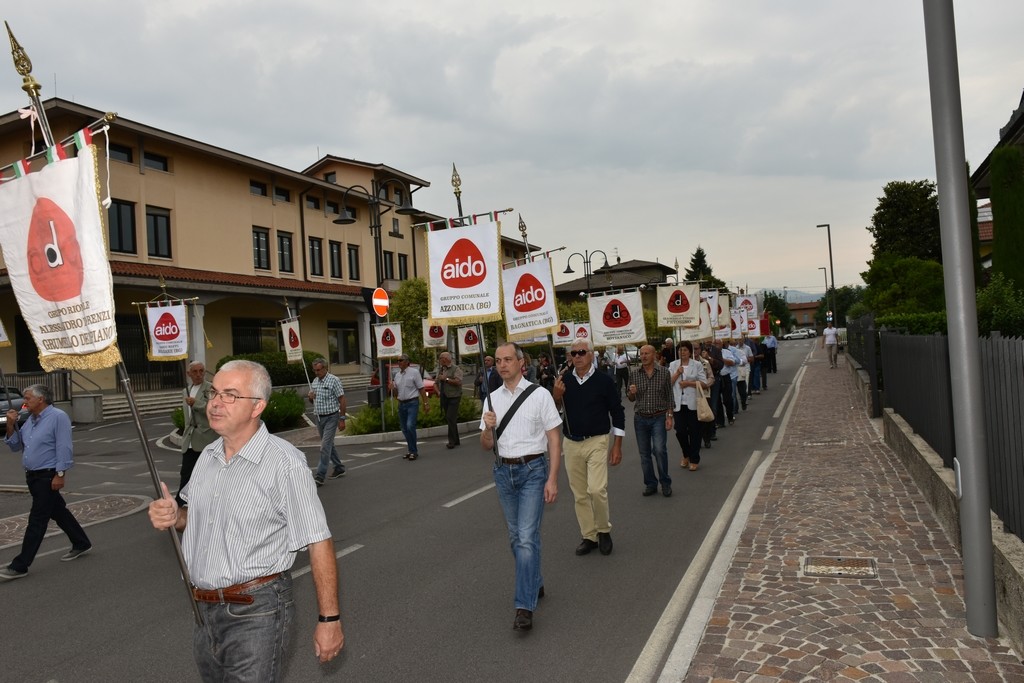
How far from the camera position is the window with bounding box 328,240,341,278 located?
→ 143ft

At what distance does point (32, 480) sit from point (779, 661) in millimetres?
6877

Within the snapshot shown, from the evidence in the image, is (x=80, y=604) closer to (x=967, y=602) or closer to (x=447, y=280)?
(x=447, y=280)

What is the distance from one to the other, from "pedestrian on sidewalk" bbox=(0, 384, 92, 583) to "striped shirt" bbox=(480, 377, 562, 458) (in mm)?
4455

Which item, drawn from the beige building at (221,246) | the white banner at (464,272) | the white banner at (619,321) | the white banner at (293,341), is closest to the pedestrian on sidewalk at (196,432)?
the white banner at (464,272)

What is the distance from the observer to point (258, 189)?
38219 mm

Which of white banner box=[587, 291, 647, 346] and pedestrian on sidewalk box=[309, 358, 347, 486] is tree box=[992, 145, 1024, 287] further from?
pedestrian on sidewalk box=[309, 358, 347, 486]

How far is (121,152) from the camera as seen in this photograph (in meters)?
30.6

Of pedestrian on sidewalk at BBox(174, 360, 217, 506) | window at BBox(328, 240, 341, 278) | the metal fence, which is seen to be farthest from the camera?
window at BBox(328, 240, 341, 278)

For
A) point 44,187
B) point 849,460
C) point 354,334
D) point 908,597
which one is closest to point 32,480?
point 44,187

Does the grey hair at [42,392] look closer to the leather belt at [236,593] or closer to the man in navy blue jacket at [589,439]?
the man in navy blue jacket at [589,439]

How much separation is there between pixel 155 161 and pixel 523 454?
32.5m

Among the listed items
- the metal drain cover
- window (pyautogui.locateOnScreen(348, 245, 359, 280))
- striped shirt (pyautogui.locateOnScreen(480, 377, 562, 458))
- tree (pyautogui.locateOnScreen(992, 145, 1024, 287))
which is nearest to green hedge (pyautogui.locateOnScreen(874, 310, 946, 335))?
tree (pyautogui.locateOnScreen(992, 145, 1024, 287))

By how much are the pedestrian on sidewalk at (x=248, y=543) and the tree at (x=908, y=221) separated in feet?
152

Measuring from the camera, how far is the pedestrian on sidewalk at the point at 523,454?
17.0 feet
